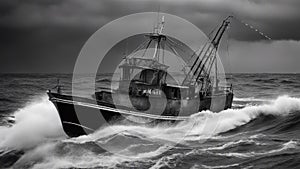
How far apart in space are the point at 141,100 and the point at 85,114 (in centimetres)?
504

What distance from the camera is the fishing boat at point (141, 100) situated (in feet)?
76.7

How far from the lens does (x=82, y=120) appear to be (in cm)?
2378

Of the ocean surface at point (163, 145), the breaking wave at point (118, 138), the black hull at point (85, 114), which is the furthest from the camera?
the black hull at point (85, 114)

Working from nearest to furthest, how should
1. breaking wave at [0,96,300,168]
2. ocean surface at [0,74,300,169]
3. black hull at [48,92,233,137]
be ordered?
ocean surface at [0,74,300,169], breaking wave at [0,96,300,168], black hull at [48,92,233,137]

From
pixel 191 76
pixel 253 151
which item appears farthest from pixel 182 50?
pixel 253 151

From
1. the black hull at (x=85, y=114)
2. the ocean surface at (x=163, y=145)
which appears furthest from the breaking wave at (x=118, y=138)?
the black hull at (x=85, y=114)

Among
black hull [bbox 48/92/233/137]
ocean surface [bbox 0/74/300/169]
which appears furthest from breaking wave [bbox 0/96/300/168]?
black hull [bbox 48/92/233/137]

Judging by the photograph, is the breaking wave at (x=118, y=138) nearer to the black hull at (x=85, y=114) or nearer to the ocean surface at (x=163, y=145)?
the ocean surface at (x=163, y=145)

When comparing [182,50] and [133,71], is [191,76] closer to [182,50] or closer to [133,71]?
[182,50]

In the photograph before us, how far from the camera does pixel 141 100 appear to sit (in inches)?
1022

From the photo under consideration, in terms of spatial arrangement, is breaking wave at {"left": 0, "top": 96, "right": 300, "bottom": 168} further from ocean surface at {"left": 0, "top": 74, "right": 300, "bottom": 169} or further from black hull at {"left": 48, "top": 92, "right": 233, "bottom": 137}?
black hull at {"left": 48, "top": 92, "right": 233, "bottom": 137}

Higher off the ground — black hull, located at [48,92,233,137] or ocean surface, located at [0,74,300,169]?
black hull, located at [48,92,233,137]

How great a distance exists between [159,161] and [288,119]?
17476 mm

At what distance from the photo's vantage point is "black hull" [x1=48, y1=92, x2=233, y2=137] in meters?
23.1
